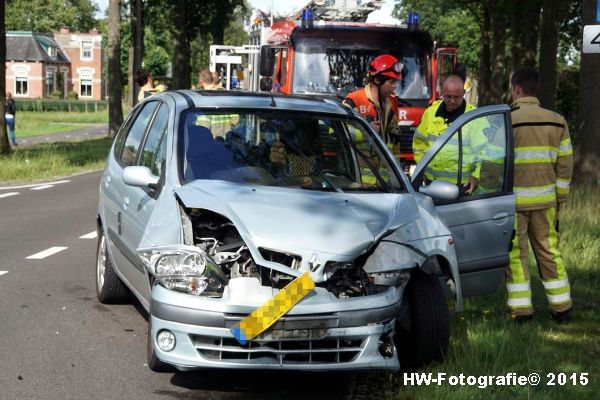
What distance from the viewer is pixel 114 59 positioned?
117 feet

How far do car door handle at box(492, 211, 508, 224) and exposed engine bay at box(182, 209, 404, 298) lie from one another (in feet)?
5.02

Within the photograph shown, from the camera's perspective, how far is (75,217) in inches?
587

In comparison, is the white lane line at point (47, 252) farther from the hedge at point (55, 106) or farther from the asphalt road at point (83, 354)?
the hedge at point (55, 106)

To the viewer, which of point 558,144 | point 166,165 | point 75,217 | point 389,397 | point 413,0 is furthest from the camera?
point 413,0

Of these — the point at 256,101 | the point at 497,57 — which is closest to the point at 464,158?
the point at 256,101

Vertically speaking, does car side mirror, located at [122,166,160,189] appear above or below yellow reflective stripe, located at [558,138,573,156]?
below

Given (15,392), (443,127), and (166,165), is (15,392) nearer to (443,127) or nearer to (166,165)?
(166,165)

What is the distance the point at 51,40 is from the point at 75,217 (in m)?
111

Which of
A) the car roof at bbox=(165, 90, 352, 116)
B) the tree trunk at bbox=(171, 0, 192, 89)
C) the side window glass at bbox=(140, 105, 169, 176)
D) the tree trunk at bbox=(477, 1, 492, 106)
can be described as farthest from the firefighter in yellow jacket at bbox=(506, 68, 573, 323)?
the tree trunk at bbox=(477, 1, 492, 106)

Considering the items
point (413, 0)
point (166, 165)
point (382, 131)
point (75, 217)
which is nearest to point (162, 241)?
point (166, 165)

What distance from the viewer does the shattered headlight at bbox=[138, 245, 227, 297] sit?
18.5 ft

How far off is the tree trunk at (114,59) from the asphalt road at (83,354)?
985 inches

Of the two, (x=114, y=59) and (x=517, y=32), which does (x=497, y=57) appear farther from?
(x=114, y=59)

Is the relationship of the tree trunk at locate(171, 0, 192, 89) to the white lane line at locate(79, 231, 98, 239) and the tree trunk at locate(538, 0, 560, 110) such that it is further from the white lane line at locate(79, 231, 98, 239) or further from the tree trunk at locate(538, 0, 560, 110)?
the white lane line at locate(79, 231, 98, 239)
